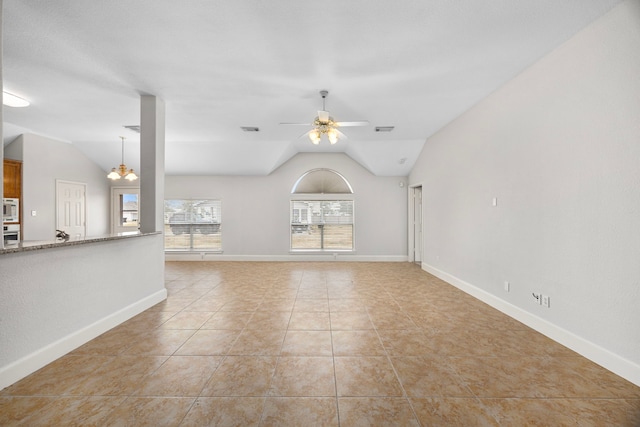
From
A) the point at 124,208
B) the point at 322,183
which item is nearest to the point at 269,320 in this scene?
the point at 322,183

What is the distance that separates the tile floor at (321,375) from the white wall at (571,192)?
0.38 meters

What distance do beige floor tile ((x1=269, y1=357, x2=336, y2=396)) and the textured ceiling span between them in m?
2.86

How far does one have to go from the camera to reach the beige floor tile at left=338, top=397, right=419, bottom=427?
1.77 meters

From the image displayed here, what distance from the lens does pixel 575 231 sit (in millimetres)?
2701

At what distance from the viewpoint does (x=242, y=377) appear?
2246mm

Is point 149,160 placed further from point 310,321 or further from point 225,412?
point 225,412

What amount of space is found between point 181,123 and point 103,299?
3.31 metres

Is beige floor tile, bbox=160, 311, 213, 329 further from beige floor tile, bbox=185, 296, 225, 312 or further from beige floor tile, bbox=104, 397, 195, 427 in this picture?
beige floor tile, bbox=104, 397, 195, 427

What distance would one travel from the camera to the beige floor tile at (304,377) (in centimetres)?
207

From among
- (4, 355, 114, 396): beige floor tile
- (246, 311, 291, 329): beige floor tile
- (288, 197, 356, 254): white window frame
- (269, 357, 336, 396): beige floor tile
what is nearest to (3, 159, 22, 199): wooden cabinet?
(4, 355, 114, 396): beige floor tile

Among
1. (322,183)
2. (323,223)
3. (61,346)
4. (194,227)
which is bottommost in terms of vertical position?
(61,346)

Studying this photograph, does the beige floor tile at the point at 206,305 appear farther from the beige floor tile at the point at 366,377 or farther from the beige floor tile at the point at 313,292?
the beige floor tile at the point at 366,377

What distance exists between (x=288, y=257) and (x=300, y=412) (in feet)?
20.4

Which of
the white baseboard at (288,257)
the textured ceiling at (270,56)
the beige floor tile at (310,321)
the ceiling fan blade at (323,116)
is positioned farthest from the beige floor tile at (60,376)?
the white baseboard at (288,257)
